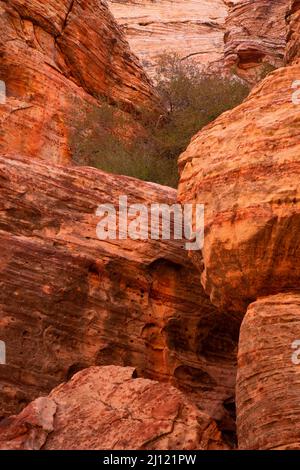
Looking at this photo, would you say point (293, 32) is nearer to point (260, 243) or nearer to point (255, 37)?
point (260, 243)

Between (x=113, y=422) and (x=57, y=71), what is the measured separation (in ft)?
39.7

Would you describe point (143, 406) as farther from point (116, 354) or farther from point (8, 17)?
point (8, 17)

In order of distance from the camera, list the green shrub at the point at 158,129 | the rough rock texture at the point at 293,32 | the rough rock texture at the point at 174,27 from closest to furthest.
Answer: the rough rock texture at the point at 293,32
the green shrub at the point at 158,129
the rough rock texture at the point at 174,27

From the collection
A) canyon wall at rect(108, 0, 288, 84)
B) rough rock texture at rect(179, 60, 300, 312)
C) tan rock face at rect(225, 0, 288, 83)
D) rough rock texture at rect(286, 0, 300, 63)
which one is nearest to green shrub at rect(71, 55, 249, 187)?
canyon wall at rect(108, 0, 288, 84)

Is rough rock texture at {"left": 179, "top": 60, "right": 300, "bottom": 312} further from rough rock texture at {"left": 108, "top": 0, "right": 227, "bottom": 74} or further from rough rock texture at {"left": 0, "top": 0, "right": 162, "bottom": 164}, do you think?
rough rock texture at {"left": 108, "top": 0, "right": 227, "bottom": 74}

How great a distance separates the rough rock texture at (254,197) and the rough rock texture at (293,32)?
14.0 ft

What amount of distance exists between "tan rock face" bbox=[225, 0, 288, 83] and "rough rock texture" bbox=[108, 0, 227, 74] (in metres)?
1.09

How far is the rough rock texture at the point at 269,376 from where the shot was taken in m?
10.3

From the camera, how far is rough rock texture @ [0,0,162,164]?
20047 millimetres

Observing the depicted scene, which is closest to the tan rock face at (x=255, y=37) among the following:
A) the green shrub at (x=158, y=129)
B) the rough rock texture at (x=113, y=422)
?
the green shrub at (x=158, y=129)

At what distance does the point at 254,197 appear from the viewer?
11547mm

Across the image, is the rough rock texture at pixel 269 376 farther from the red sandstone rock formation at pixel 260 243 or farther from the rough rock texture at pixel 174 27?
the rough rock texture at pixel 174 27

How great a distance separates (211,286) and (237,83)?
1286 cm
